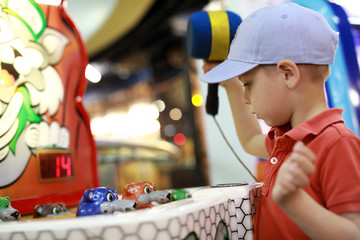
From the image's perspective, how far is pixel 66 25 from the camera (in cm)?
130

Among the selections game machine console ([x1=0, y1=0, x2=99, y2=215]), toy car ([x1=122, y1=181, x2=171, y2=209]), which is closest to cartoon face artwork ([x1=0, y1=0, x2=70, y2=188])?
game machine console ([x1=0, y1=0, x2=99, y2=215])

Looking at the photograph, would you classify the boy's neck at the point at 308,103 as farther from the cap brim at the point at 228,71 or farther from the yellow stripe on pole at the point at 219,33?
the yellow stripe on pole at the point at 219,33

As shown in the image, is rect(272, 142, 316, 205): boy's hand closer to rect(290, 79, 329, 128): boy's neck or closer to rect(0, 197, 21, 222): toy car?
rect(290, 79, 329, 128): boy's neck

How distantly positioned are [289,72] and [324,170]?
0.21 metres

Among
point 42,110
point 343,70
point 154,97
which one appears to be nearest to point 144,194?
point 42,110

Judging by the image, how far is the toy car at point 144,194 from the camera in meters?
0.82

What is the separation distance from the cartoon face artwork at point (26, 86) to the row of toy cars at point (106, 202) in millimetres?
189

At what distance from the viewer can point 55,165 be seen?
1160 millimetres

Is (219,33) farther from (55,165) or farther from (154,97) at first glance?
(154,97)

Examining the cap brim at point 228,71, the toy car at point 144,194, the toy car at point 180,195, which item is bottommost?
the toy car at point 180,195

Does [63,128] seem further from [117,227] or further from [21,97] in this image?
[117,227]

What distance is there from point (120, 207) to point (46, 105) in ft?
1.86

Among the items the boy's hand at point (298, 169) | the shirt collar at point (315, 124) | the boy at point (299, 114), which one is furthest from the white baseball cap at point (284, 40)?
the boy's hand at point (298, 169)

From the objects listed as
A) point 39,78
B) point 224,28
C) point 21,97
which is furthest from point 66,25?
point 224,28
